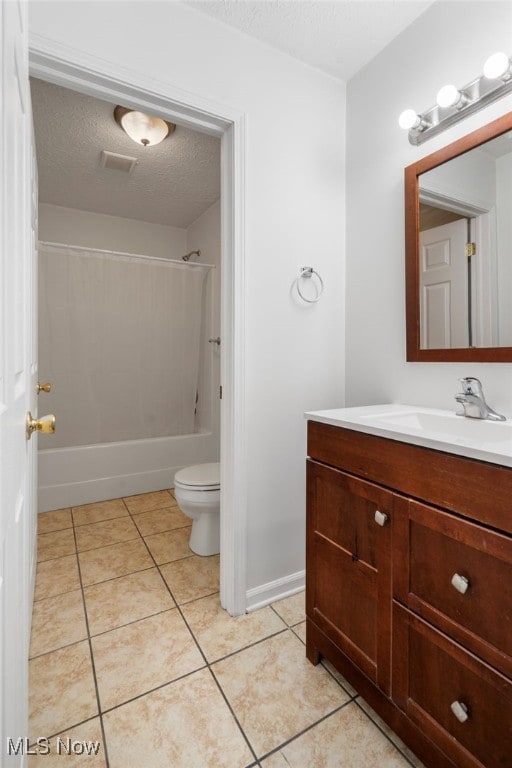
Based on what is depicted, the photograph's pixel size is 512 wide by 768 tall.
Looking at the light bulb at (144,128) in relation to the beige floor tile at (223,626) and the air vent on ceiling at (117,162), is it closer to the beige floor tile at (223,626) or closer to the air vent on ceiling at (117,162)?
the air vent on ceiling at (117,162)

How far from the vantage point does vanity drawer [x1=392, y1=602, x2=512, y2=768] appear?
2.57ft

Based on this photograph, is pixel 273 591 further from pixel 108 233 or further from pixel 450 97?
pixel 108 233

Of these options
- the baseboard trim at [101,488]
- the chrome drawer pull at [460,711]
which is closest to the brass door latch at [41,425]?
the chrome drawer pull at [460,711]

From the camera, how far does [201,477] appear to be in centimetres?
205

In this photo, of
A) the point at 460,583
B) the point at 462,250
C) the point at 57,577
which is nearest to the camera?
the point at 460,583

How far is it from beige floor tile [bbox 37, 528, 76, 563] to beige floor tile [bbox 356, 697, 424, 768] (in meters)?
1.66

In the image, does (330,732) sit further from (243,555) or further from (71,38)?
(71,38)

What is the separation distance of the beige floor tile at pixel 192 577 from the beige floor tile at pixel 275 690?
0.42 metres

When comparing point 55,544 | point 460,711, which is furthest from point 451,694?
point 55,544

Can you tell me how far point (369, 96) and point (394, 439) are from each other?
1.66 meters

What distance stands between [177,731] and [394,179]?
84.2 inches

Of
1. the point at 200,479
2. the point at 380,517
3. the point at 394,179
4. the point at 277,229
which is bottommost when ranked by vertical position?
the point at 200,479

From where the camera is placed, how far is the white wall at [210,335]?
331cm

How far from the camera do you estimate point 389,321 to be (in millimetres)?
1654
